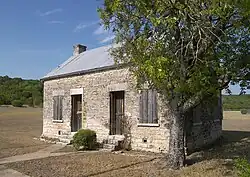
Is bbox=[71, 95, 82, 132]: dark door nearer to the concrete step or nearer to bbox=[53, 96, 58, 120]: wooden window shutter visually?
bbox=[53, 96, 58, 120]: wooden window shutter

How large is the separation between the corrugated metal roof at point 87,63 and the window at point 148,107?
262cm

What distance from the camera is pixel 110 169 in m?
9.08

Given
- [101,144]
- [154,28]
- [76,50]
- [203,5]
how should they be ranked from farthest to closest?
[76,50], [101,144], [154,28], [203,5]

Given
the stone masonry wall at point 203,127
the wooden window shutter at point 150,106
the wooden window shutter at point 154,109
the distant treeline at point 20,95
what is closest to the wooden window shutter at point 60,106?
the wooden window shutter at point 150,106

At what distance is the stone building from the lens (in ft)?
40.0

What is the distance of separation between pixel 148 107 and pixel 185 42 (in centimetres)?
443

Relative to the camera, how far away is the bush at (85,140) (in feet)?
43.5

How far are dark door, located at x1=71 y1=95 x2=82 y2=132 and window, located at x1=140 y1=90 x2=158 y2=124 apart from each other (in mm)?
4893

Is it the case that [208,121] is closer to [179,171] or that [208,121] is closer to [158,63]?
[179,171]

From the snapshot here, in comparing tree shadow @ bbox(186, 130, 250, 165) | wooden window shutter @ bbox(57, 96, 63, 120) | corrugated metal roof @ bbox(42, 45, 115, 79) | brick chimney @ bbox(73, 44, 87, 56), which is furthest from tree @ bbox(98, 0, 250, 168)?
brick chimney @ bbox(73, 44, 87, 56)

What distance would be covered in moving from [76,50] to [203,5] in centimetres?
1512

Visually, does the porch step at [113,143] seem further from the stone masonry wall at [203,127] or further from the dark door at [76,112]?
the dark door at [76,112]

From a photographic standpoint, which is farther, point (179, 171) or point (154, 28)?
point (179, 171)

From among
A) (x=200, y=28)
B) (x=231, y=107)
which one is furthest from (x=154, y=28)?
(x=231, y=107)
